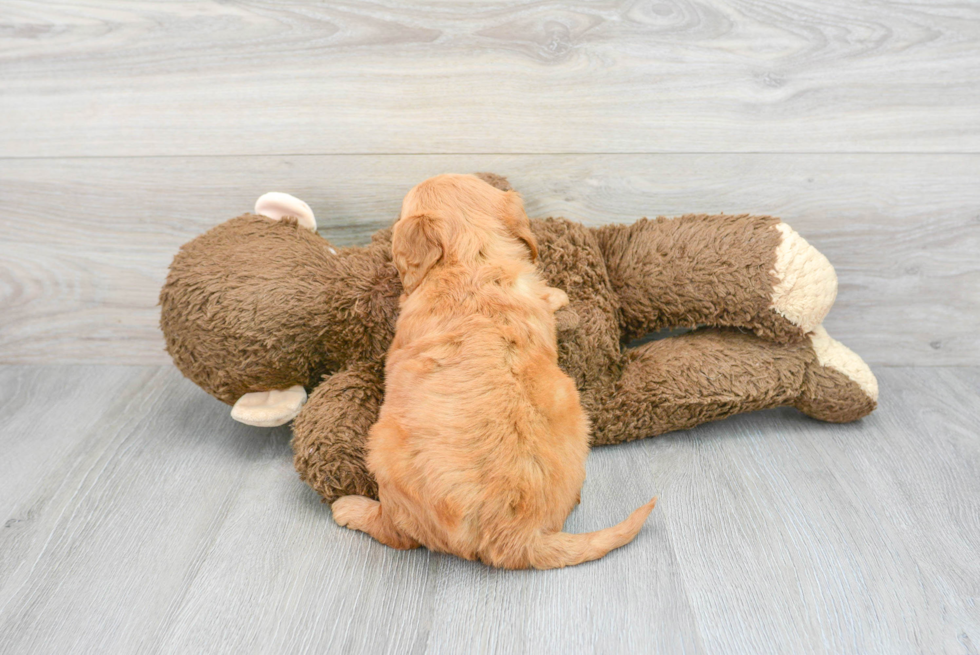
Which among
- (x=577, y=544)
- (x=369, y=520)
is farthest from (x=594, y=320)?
(x=369, y=520)

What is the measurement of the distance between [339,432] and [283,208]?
0.56 meters

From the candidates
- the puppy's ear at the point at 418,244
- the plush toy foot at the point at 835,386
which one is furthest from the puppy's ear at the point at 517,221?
the plush toy foot at the point at 835,386

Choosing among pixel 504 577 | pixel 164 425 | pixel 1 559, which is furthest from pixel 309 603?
pixel 164 425

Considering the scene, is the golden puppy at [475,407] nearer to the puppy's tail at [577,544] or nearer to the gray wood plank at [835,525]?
the puppy's tail at [577,544]

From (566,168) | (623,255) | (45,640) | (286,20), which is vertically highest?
(286,20)

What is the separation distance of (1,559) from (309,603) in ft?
1.96

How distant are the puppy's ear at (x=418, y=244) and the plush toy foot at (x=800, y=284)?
0.73m

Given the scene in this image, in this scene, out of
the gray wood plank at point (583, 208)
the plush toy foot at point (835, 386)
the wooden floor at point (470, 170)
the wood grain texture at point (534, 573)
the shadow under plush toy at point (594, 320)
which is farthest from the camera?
the gray wood plank at point (583, 208)

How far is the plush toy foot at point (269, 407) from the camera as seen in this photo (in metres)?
1.48

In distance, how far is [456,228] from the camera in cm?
127

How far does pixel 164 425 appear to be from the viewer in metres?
1.67

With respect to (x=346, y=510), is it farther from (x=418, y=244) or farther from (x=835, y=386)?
(x=835, y=386)

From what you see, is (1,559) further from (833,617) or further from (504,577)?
(833,617)

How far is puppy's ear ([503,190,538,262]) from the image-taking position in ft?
4.34
